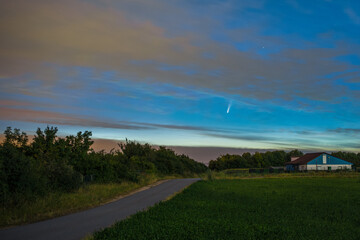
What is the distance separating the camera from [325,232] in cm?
988

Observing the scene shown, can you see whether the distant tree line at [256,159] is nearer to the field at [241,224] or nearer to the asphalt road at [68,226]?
the field at [241,224]

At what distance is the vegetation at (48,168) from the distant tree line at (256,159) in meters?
85.3

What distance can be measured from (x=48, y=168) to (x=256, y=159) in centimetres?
11125

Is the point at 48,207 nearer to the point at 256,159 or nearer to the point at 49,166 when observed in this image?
the point at 49,166

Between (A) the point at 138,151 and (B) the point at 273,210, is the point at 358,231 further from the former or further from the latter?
(A) the point at 138,151

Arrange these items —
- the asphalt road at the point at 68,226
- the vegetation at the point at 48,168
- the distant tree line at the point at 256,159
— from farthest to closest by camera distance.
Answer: the distant tree line at the point at 256,159 < the vegetation at the point at 48,168 < the asphalt road at the point at 68,226

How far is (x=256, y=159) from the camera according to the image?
4884 inches

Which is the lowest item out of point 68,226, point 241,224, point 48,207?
point 68,226

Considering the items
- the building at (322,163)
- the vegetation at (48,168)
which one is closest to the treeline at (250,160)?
the building at (322,163)

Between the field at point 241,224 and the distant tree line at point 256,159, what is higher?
the distant tree line at point 256,159

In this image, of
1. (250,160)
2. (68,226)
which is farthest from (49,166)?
(250,160)

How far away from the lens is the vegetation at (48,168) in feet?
49.0

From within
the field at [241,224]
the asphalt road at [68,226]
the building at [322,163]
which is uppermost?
the building at [322,163]

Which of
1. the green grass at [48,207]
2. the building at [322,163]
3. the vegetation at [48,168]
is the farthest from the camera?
the building at [322,163]
